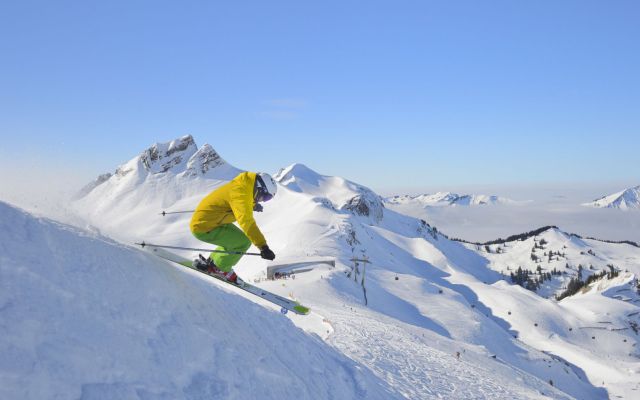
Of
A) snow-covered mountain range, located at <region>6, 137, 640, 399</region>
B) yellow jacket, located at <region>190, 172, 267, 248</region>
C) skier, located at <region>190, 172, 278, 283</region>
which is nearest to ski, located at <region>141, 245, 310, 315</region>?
skier, located at <region>190, 172, 278, 283</region>

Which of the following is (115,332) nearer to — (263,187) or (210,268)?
(210,268)

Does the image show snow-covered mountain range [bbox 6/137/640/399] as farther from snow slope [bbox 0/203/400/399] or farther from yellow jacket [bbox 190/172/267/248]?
yellow jacket [bbox 190/172/267/248]

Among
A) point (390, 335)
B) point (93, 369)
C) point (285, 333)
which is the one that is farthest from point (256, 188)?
point (390, 335)

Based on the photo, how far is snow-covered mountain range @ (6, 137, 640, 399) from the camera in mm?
7383

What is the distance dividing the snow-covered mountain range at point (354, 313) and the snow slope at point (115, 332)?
1.7 inches

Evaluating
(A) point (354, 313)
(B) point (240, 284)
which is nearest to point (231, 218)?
(B) point (240, 284)

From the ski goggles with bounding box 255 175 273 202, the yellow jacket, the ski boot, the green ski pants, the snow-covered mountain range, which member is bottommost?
the snow-covered mountain range

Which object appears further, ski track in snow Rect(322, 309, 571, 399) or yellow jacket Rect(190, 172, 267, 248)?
ski track in snow Rect(322, 309, 571, 399)

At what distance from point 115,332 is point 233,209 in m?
4.35

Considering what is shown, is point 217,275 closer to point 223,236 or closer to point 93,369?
point 223,236

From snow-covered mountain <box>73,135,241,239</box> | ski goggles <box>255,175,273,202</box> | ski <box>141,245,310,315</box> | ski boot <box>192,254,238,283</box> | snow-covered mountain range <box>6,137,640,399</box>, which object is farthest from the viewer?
snow-covered mountain <box>73,135,241,239</box>

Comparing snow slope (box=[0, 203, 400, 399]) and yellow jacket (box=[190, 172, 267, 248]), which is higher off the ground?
yellow jacket (box=[190, 172, 267, 248])

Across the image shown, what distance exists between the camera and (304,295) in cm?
3338

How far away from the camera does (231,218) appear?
11.0m
